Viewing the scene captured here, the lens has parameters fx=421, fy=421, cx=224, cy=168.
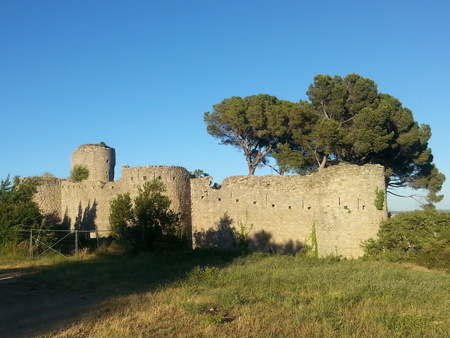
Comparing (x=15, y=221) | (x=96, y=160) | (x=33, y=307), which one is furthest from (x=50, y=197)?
(x=33, y=307)

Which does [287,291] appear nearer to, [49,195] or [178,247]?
[178,247]

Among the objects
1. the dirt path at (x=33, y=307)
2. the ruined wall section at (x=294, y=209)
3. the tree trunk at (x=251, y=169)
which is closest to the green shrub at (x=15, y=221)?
the dirt path at (x=33, y=307)

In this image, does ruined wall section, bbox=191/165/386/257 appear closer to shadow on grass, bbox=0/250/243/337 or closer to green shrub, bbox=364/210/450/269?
green shrub, bbox=364/210/450/269

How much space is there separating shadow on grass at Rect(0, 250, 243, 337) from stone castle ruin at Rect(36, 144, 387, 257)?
92.3 inches

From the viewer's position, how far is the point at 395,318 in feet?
23.2

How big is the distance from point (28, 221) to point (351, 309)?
1391 cm

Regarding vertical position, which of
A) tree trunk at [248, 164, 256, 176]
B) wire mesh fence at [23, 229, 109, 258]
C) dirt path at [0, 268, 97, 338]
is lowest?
dirt path at [0, 268, 97, 338]

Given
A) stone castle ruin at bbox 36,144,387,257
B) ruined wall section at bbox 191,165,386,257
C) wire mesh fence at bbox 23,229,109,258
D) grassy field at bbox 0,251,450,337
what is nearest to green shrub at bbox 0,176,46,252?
wire mesh fence at bbox 23,229,109,258

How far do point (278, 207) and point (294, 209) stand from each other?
68 cm

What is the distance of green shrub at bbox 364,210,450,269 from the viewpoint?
1320cm

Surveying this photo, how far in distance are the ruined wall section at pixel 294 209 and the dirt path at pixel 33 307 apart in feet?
28.8

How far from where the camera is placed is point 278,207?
17.2 meters

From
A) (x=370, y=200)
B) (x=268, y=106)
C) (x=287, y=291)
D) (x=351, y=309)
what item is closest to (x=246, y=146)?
(x=268, y=106)

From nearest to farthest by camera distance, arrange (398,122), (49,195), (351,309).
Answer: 1. (351,309)
2. (398,122)
3. (49,195)
